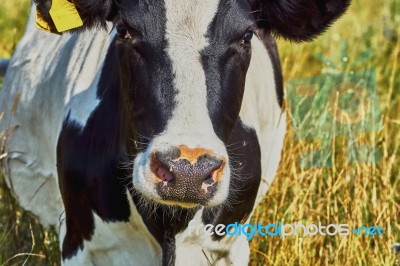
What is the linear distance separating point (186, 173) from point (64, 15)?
104 cm

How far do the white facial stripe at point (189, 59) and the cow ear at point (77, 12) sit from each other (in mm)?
380

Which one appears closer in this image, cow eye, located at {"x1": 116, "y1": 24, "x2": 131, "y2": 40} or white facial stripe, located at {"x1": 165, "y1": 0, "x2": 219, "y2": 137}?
white facial stripe, located at {"x1": 165, "y1": 0, "x2": 219, "y2": 137}

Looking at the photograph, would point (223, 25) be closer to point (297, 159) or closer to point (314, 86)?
point (297, 159)

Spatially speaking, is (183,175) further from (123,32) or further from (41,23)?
(41,23)

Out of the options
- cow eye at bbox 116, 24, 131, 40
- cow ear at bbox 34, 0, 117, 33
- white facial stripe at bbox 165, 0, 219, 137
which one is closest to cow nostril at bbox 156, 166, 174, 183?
white facial stripe at bbox 165, 0, 219, 137

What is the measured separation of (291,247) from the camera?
570cm

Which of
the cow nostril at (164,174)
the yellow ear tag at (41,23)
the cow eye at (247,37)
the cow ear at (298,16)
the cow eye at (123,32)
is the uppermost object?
the cow ear at (298,16)

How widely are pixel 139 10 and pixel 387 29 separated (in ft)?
16.7

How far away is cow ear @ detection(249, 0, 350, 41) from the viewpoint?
16.0ft

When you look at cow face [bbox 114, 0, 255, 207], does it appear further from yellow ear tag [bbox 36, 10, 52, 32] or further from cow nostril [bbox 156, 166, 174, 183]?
yellow ear tag [bbox 36, 10, 52, 32]

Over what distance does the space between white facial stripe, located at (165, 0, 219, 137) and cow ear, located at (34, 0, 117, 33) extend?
380 mm

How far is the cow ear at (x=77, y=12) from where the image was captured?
15.6ft

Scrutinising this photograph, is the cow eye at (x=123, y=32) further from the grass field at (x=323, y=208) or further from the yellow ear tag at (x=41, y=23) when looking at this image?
the grass field at (x=323, y=208)

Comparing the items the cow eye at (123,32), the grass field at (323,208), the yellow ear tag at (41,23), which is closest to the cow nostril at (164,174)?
the cow eye at (123,32)
